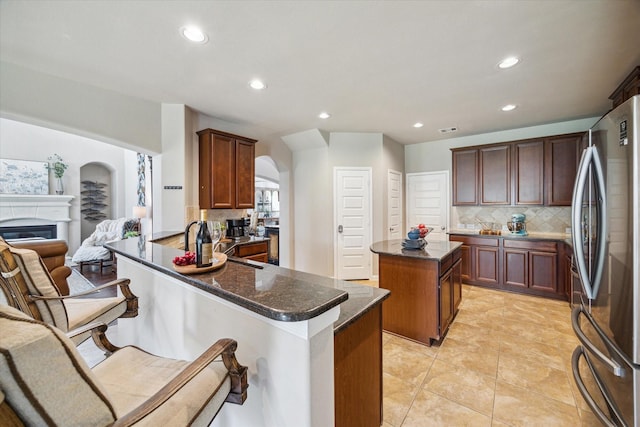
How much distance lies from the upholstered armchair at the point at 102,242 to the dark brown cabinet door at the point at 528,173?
7.15 meters

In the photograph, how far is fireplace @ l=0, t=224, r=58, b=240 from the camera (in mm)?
6094

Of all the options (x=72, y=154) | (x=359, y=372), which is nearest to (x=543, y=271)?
(x=359, y=372)

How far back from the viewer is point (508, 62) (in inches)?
95.3

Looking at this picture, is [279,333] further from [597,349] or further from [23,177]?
[23,177]

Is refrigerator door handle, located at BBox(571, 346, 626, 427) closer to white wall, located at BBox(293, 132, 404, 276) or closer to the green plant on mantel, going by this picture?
white wall, located at BBox(293, 132, 404, 276)

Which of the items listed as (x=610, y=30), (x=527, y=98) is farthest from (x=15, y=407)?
(x=527, y=98)

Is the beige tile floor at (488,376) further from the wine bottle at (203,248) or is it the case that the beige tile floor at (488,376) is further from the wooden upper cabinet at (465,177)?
the wooden upper cabinet at (465,177)

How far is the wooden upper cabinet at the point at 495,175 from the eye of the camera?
14.1 ft

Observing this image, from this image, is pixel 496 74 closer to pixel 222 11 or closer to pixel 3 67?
pixel 222 11

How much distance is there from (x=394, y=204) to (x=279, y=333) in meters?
4.64

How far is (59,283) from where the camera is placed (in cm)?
318

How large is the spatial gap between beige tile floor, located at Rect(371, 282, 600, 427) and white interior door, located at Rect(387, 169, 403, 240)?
219cm

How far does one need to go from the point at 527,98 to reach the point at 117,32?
422 cm

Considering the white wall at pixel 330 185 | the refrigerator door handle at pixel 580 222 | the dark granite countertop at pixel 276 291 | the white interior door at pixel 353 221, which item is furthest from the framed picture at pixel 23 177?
the refrigerator door handle at pixel 580 222
